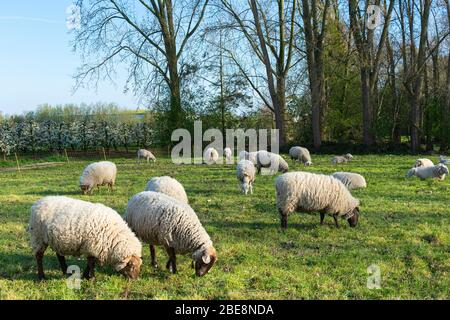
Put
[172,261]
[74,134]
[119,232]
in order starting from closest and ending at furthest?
Answer: [119,232], [172,261], [74,134]

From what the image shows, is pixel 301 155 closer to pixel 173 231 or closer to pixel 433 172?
pixel 433 172

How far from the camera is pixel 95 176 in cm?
1537

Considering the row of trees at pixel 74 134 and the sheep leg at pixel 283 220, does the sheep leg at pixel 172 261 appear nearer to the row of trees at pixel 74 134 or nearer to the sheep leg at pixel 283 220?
the sheep leg at pixel 283 220

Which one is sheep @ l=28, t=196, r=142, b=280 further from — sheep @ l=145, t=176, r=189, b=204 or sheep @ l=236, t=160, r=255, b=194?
sheep @ l=236, t=160, r=255, b=194

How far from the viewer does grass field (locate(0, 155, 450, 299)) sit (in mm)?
6043

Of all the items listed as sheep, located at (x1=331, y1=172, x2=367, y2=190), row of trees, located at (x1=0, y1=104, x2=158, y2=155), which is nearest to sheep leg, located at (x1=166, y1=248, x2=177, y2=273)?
sheep, located at (x1=331, y1=172, x2=367, y2=190)

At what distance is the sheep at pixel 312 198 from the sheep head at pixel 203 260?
3160 mm

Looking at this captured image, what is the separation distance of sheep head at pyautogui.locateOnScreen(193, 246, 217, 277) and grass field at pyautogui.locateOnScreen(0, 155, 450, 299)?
11cm

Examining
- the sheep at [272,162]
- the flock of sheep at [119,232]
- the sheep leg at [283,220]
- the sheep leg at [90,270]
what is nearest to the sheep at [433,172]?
the sheep at [272,162]

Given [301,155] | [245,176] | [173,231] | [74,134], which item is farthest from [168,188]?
[74,134]

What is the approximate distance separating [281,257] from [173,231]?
2039 mm
